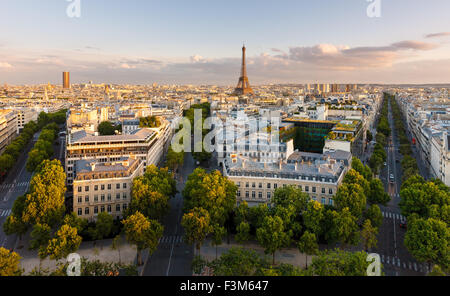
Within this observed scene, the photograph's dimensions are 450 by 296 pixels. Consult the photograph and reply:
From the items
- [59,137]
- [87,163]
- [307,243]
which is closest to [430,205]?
[307,243]

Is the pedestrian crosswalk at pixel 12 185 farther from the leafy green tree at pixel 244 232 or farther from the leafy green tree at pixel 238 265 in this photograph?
the leafy green tree at pixel 238 265

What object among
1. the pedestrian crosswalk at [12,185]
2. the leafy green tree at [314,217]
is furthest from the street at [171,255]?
Answer: the pedestrian crosswalk at [12,185]

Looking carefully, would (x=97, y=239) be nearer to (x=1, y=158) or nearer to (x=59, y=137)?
(x=1, y=158)

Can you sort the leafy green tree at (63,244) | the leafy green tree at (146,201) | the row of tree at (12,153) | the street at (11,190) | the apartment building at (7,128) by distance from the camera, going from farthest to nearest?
the apartment building at (7,128)
the row of tree at (12,153)
the street at (11,190)
the leafy green tree at (146,201)
the leafy green tree at (63,244)

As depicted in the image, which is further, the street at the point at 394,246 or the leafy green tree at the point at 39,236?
the leafy green tree at the point at 39,236

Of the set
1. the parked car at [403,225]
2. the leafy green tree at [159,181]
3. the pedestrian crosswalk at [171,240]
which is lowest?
the pedestrian crosswalk at [171,240]

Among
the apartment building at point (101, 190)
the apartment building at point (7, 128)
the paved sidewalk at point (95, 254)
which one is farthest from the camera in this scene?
the apartment building at point (7, 128)

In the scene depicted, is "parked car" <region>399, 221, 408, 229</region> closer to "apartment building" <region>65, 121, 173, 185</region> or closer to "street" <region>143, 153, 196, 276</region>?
"street" <region>143, 153, 196, 276</region>

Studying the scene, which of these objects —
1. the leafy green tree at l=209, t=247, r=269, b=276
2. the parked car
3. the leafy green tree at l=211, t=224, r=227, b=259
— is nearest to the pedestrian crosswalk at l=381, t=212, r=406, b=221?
the parked car
